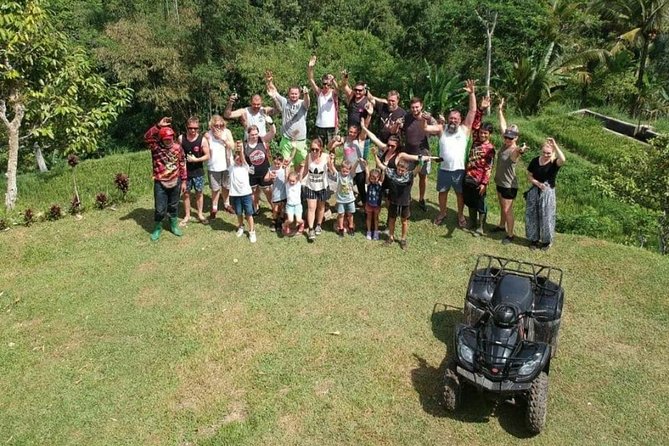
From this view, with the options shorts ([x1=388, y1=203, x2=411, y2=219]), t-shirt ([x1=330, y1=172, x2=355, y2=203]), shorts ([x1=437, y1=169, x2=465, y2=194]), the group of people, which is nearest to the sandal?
the group of people

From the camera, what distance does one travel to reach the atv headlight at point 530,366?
4.73 metres

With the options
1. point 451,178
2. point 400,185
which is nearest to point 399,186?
point 400,185

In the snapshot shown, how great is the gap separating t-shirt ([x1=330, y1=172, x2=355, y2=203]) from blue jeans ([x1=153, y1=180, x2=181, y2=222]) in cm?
234

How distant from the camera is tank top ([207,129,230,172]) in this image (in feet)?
27.5

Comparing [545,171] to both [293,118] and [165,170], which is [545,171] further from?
[165,170]

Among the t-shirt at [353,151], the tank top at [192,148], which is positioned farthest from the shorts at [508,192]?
the tank top at [192,148]

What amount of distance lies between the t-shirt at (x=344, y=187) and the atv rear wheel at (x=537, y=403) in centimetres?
394

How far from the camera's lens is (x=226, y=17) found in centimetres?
2238

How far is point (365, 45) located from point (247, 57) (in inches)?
213

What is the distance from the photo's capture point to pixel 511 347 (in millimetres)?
4871

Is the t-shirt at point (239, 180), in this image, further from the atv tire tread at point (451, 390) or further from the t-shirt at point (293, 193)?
the atv tire tread at point (451, 390)

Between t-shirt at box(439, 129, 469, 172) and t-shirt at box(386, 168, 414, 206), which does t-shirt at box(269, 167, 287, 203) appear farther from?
t-shirt at box(439, 129, 469, 172)

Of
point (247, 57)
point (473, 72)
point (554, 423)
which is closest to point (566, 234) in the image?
point (554, 423)

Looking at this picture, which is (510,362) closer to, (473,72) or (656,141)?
(656,141)
